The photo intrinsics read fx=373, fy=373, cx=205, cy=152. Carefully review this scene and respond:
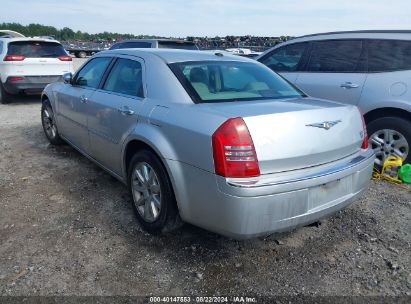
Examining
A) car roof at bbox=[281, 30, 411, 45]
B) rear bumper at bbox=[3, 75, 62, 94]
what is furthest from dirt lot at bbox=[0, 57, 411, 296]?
rear bumper at bbox=[3, 75, 62, 94]

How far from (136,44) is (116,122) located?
7696 millimetres

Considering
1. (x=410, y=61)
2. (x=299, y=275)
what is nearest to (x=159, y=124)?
(x=299, y=275)

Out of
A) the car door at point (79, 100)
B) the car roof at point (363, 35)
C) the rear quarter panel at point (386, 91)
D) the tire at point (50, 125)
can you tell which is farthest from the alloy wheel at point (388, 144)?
the tire at point (50, 125)

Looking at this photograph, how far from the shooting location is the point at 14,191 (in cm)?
409

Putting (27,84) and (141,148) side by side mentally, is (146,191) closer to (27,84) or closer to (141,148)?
(141,148)

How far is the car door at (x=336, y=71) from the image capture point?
190 inches

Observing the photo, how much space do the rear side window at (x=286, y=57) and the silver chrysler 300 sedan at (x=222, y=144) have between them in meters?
2.03

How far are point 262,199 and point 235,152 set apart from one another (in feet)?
1.13

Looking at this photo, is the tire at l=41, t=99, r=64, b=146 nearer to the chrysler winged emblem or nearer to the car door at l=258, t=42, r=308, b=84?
the car door at l=258, t=42, r=308, b=84

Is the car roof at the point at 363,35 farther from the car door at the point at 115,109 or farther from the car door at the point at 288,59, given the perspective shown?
the car door at the point at 115,109

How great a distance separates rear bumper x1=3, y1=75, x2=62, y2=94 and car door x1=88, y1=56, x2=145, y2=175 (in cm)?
590

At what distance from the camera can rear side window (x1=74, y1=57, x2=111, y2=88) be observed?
4.10 meters

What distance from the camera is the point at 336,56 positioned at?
5.12 m

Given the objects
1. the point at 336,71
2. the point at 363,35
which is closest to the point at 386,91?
the point at 336,71
